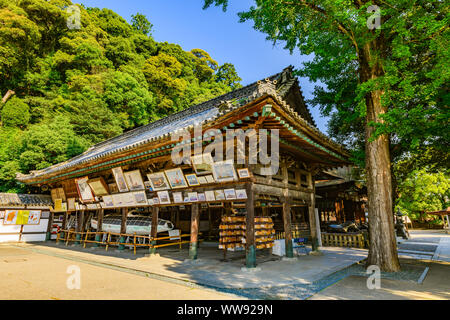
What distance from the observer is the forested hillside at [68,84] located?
1878 centimetres

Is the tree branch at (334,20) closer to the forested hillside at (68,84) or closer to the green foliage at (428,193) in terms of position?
the forested hillside at (68,84)

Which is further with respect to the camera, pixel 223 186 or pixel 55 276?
pixel 223 186

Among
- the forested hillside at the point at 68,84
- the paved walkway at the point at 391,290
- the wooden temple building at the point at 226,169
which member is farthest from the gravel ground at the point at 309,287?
the forested hillside at the point at 68,84

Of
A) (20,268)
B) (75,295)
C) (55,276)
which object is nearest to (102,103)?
(20,268)

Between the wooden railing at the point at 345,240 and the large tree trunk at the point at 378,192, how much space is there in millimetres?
5609

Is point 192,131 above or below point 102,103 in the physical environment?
below

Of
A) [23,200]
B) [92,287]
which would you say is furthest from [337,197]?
[23,200]

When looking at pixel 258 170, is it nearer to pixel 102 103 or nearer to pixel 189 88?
pixel 102 103

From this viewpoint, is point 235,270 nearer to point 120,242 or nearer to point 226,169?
point 226,169

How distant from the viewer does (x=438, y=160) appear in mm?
11055

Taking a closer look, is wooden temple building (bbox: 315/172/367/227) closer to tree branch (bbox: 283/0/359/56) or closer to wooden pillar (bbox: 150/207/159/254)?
tree branch (bbox: 283/0/359/56)

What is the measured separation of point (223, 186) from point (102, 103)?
22283 mm

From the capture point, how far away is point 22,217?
16000mm

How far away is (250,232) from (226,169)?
2.06m
